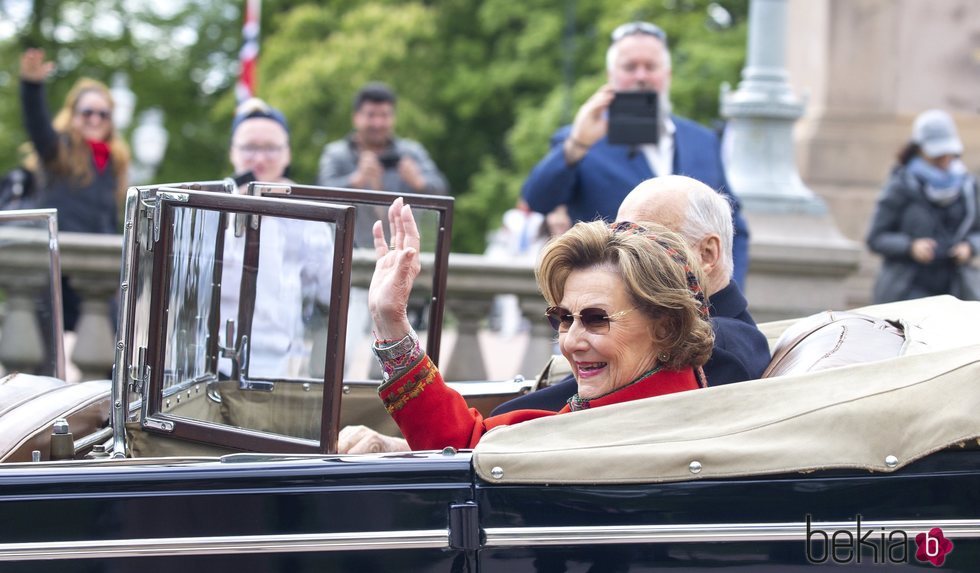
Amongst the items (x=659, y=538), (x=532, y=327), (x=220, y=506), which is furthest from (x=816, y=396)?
(x=532, y=327)

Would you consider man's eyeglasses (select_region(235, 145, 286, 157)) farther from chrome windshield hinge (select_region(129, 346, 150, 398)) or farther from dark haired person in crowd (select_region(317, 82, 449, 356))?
chrome windshield hinge (select_region(129, 346, 150, 398))

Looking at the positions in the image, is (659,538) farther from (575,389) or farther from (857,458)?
(575,389)

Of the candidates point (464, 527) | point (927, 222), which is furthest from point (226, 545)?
point (927, 222)

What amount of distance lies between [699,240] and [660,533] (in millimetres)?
1252

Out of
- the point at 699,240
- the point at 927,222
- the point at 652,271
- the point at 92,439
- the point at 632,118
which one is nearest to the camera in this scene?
the point at 652,271

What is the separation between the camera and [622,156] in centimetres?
596

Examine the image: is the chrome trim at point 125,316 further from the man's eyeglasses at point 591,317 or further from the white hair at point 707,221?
the white hair at point 707,221

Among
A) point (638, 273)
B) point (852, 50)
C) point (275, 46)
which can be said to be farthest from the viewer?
point (275, 46)

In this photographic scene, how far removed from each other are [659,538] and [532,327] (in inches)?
214

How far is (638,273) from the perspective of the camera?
10.3ft

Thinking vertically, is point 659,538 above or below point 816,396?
below

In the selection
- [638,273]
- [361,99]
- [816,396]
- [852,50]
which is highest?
[852,50]

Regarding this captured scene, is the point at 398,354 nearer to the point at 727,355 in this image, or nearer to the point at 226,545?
the point at 226,545

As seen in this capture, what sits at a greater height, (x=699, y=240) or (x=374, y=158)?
(x=374, y=158)
